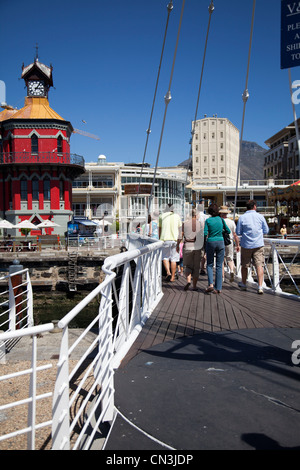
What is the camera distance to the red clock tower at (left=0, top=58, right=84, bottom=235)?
38.4 meters

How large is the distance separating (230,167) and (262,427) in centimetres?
10668

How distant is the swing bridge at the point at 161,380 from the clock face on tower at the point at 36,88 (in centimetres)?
4028

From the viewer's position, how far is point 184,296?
8.10 m

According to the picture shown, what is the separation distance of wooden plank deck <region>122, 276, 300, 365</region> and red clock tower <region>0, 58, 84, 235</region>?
31.8 m

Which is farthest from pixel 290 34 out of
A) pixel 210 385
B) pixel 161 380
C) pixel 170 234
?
pixel 170 234

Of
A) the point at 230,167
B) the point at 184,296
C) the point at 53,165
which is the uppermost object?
the point at 230,167

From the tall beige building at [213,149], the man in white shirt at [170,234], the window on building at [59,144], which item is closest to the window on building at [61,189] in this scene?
the window on building at [59,144]

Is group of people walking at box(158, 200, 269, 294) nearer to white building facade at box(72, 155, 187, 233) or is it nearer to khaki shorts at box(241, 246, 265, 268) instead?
khaki shorts at box(241, 246, 265, 268)

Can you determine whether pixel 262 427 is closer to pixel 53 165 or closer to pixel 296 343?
pixel 296 343

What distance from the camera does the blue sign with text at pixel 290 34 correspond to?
465 centimetres

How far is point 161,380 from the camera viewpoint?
3.73m

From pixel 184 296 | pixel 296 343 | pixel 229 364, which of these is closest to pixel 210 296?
pixel 184 296

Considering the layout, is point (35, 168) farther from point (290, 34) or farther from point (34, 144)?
point (290, 34)

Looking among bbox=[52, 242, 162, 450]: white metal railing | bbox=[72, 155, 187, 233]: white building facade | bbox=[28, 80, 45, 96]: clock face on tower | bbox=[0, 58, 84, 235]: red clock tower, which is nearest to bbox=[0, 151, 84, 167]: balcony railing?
bbox=[0, 58, 84, 235]: red clock tower
